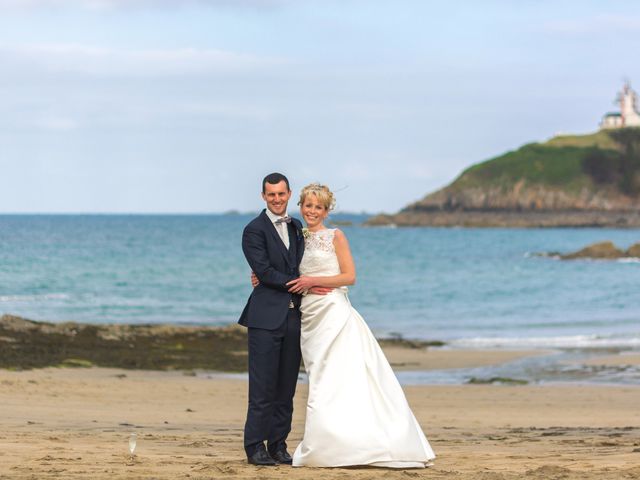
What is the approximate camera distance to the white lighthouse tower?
18350 cm

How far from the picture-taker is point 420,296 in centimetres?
4134

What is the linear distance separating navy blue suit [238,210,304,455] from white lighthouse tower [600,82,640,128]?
183 m

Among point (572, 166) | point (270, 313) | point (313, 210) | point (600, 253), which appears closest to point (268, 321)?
point (270, 313)

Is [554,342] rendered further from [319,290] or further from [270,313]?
[270,313]

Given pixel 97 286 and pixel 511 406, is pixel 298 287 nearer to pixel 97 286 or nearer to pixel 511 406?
pixel 511 406

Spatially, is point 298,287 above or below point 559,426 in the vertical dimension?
above

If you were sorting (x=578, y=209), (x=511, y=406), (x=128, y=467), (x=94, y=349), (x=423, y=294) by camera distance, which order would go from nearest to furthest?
1. (x=128, y=467)
2. (x=511, y=406)
3. (x=94, y=349)
4. (x=423, y=294)
5. (x=578, y=209)

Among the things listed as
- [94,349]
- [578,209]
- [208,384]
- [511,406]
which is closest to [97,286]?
[94,349]

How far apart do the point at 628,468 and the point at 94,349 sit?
14.6 m

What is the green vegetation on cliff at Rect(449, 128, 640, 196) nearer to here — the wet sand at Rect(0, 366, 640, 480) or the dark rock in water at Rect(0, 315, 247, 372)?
the dark rock in water at Rect(0, 315, 247, 372)

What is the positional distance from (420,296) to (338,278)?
3400 centimetres

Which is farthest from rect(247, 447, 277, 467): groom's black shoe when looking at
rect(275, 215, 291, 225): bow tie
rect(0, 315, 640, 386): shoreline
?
rect(0, 315, 640, 386): shoreline

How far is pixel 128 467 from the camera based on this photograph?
7387 mm

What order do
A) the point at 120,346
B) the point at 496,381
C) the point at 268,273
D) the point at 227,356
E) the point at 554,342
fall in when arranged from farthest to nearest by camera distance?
the point at 554,342 < the point at 120,346 < the point at 227,356 < the point at 496,381 < the point at 268,273
